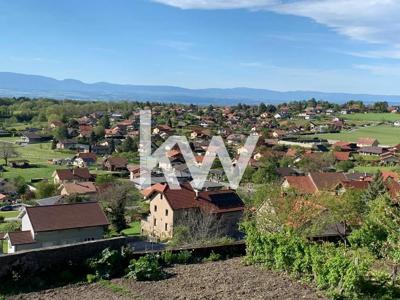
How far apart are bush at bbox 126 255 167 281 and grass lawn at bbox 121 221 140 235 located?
16.2 m

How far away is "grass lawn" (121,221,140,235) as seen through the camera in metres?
26.2

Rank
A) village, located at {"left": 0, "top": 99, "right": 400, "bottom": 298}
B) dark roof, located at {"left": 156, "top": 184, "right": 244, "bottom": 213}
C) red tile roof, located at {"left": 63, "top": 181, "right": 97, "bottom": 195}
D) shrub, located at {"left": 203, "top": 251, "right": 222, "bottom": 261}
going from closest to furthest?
shrub, located at {"left": 203, "top": 251, "right": 222, "bottom": 261}, village, located at {"left": 0, "top": 99, "right": 400, "bottom": 298}, dark roof, located at {"left": 156, "top": 184, "right": 244, "bottom": 213}, red tile roof, located at {"left": 63, "top": 181, "right": 97, "bottom": 195}

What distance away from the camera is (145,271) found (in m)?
9.96

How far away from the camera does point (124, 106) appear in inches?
4771

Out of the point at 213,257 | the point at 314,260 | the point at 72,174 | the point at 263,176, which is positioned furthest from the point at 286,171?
the point at 314,260

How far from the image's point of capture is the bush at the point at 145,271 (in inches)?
389

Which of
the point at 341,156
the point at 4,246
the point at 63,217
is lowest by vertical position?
the point at 4,246

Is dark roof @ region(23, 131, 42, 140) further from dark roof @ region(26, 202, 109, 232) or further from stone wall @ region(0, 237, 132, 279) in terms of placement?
stone wall @ region(0, 237, 132, 279)

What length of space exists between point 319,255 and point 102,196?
2431 centimetres

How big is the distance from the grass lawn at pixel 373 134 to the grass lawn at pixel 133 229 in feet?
154

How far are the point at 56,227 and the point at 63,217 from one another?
1.93 feet

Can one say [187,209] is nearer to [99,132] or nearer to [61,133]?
[61,133]

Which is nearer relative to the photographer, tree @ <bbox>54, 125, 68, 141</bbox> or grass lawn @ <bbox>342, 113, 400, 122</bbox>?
tree @ <bbox>54, 125, 68, 141</bbox>

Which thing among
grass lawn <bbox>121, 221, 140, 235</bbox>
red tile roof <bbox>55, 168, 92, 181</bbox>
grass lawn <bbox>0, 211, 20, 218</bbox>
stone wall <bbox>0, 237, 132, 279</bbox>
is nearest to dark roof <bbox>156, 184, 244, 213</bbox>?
grass lawn <bbox>121, 221, 140, 235</bbox>
